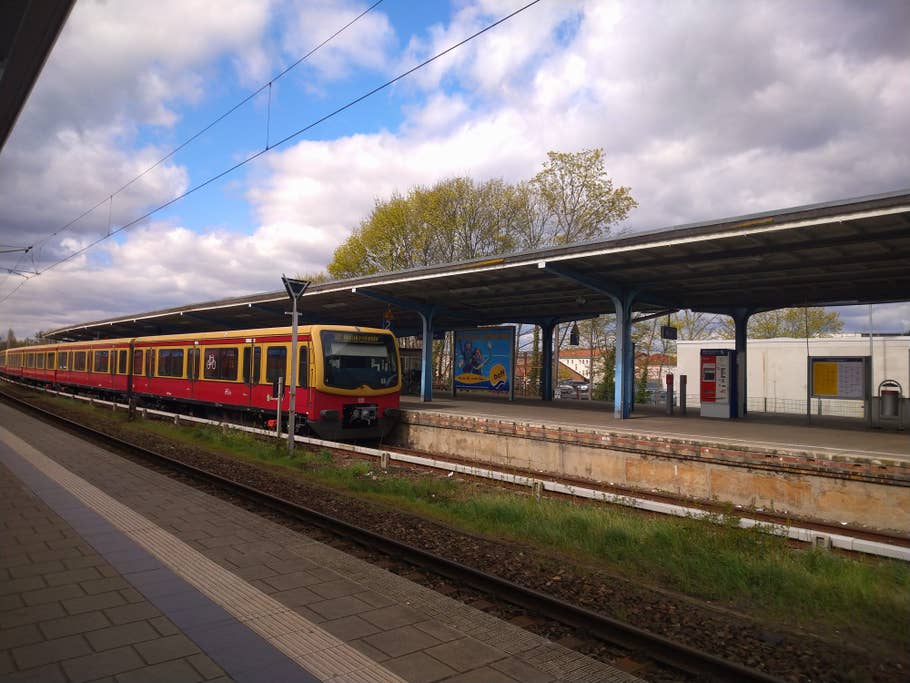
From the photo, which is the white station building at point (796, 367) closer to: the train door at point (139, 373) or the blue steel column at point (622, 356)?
the blue steel column at point (622, 356)

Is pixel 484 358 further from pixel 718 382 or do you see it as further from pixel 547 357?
pixel 718 382

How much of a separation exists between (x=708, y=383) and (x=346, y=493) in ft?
41.1

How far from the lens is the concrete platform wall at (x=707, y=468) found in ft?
29.1

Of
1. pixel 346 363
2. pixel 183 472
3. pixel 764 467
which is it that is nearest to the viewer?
pixel 764 467

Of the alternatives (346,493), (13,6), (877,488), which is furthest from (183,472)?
(877,488)

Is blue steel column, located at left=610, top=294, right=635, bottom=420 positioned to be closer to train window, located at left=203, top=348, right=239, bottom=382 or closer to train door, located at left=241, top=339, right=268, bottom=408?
train door, located at left=241, top=339, right=268, bottom=408

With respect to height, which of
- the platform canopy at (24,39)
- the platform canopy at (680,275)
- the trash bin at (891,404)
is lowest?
the trash bin at (891,404)

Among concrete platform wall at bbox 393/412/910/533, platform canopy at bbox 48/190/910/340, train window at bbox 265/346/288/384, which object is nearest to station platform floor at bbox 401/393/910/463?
concrete platform wall at bbox 393/412/910/533

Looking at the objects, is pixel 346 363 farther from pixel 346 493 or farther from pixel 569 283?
pixel 569 283

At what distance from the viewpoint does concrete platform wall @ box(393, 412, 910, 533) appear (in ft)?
29.1

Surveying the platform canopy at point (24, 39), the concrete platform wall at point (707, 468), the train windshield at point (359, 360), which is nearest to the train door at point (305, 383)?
the train windshield at point (359, 360)

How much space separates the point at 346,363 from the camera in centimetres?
1452

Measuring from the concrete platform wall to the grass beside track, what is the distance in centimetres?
277

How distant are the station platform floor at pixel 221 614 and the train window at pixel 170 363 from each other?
13244 millimetres
